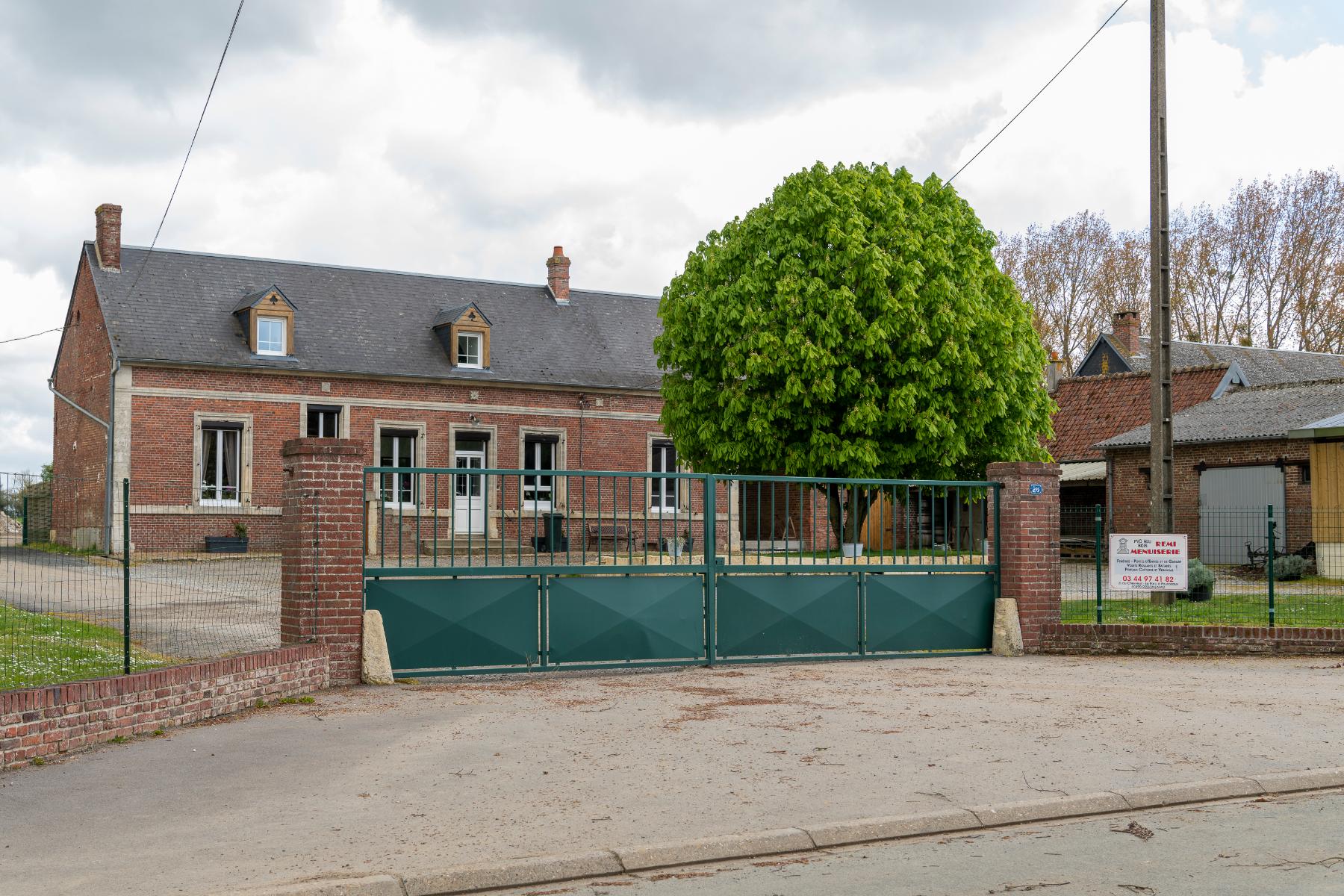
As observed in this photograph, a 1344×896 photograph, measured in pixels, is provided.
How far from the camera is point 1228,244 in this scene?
47719 mm

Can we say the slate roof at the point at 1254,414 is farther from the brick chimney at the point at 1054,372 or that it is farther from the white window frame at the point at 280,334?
the white window frame at the point at 280,334

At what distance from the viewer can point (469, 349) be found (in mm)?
36875

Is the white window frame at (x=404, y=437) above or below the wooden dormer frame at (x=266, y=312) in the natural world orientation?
below

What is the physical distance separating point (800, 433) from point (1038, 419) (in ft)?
20.6

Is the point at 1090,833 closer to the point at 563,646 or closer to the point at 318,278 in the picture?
the point at 563,646

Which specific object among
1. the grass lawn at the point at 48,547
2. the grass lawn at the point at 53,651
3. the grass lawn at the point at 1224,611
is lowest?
the grass lawn at the point at 1224,611

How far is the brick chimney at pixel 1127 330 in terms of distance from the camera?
46125 millimetres

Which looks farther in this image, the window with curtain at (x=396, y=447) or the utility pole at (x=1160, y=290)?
the window with curtain at (x=396, y=447)

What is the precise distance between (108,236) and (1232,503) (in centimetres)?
2986

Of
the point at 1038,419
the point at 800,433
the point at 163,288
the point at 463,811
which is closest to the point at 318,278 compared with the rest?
the point at 163,288

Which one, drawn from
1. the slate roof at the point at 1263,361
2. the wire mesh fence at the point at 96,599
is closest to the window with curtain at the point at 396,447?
the wire mesh fence at the point at 96,599

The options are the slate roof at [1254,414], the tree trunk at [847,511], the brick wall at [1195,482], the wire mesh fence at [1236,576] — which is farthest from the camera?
the slate roof at [1254,414]

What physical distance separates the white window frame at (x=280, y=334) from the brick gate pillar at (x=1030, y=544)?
24.4 meters

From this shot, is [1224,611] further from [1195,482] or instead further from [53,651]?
[1195,482]
